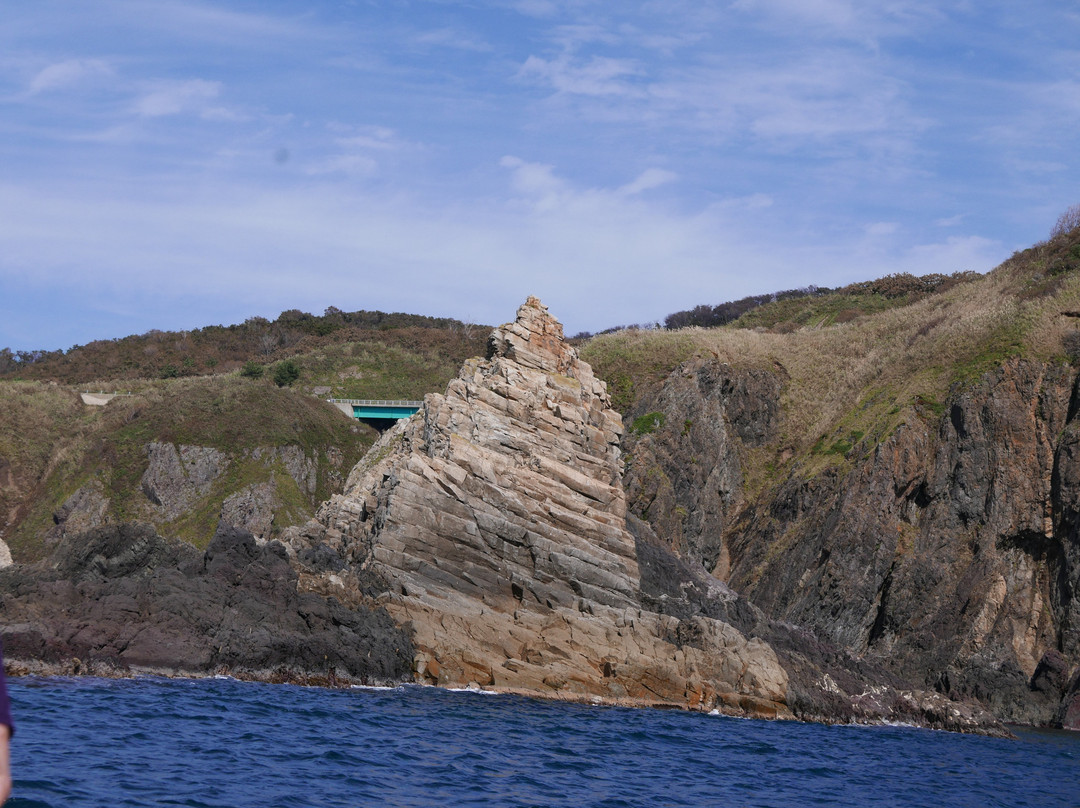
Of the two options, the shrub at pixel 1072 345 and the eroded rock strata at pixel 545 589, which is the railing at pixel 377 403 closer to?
the eroded rock strata at pixel 545 589

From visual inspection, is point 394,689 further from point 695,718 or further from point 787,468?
point 787,468

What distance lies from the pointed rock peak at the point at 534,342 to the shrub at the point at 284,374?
162 ft

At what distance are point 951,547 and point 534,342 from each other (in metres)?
23.6

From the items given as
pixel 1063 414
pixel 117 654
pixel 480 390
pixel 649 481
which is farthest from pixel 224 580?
pixel 1063 414

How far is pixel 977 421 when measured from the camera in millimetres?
55750

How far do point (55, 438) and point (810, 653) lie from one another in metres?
54.8

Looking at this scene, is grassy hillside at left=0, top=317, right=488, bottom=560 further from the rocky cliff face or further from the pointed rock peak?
the pointed rock peak

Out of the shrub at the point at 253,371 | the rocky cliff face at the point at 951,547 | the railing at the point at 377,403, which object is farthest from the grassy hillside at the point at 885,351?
the shrub at the point at 253,371

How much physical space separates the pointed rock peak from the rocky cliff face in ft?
52.1

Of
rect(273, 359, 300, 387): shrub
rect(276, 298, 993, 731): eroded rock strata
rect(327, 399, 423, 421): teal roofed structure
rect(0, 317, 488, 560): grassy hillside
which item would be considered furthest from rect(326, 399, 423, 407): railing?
rect(276, 298, 993, 731): eroded rock strata

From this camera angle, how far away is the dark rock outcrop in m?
28.2

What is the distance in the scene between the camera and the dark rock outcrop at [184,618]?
28.2 m

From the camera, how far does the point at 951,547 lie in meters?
52.4

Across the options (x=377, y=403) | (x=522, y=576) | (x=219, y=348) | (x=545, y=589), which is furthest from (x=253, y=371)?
(x=545, y=589)
